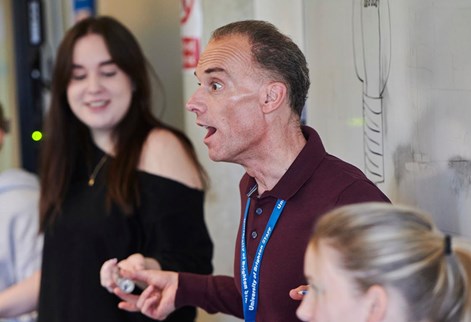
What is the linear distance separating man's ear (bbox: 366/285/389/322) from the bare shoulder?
1457 millimetres

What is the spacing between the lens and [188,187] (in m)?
2.62

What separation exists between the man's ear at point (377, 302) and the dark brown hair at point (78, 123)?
5.01 feet

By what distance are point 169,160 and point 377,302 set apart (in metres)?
1.50

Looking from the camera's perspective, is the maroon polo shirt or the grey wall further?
the grey wall

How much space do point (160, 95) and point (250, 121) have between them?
2212mm

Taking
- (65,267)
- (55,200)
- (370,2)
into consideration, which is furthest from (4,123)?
(370,2)

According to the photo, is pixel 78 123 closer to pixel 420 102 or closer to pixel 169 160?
pixel 169 160

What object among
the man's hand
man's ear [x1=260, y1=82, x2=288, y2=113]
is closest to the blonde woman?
man's ear [x1=260, y1=82, x2=288, y2=113]

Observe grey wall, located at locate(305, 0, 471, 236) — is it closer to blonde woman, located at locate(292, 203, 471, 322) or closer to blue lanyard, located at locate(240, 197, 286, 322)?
blue lanyard, located at locate(240, 197, 286, 322)

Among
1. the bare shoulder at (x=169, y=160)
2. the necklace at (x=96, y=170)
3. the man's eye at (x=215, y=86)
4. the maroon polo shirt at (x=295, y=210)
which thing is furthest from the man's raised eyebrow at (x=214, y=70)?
the necklace at (x=96, y=170)

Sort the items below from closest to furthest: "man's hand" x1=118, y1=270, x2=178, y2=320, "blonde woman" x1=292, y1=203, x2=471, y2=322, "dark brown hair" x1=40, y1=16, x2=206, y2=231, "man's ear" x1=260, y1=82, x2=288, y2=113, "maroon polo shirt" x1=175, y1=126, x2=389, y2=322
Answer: "blonde woman" x1=292, y1=203, x2=471, y2=322, "maroon polo shirt" x1=175, y1=126, x2=389, y2=322, "man's ear" x1=260, y1=82, x2=288, y2=113, "man's hand" x1=118, y1=270, x2=178, y2=320, "dark brown hair" x1=40, y1=16, x2=206, y2=231

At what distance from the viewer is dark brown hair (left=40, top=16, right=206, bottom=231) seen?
2740 mm

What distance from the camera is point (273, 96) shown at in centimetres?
167

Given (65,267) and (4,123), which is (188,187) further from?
(4,123)
